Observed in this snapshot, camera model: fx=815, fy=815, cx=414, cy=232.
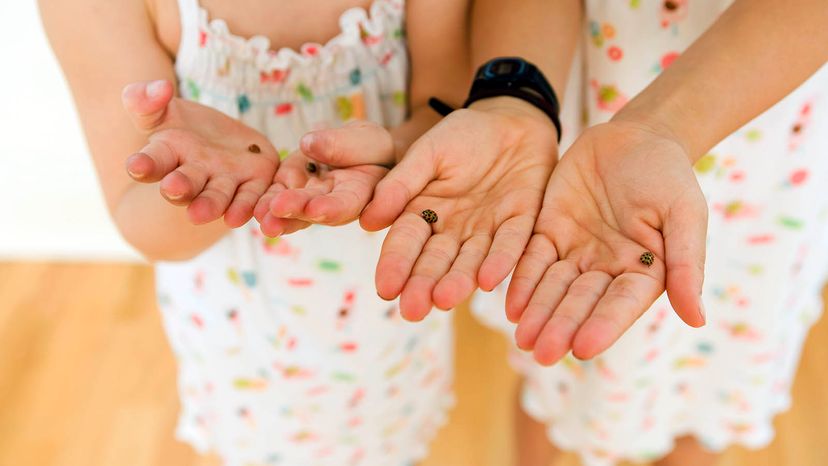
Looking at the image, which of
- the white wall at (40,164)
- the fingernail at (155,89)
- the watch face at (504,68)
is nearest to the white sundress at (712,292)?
the watch face at (504,68)

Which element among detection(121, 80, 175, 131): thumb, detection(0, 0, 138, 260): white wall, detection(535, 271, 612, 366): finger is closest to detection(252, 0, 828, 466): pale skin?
detection(535, 271, 612, 366): finger

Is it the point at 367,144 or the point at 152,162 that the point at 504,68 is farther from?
the point at 152,162

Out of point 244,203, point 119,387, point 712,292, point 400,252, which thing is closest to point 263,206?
point 244,203

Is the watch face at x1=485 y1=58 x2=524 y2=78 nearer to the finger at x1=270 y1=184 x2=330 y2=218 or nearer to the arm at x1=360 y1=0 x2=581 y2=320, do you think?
the arm at x1=360 y1=0 x2=581 y2=320

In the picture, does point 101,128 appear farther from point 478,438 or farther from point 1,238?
point 1,238

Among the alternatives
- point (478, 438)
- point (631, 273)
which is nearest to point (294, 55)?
A: point (631, 273)

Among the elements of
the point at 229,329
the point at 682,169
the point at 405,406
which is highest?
the point at 682,169

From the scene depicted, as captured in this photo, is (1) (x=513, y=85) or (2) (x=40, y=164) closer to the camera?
(1) (x=513, y=85)
